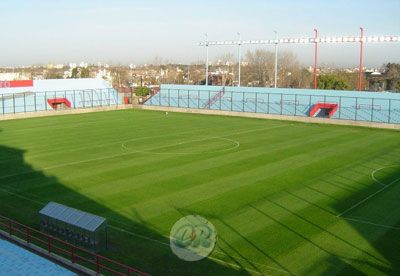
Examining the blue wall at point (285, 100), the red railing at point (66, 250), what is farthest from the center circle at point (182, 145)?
the blue wall at point (285, 100)

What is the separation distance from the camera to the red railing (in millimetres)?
14606

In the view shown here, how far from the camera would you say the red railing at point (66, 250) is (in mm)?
14606

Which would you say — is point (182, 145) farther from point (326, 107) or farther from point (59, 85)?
point (59, 85)

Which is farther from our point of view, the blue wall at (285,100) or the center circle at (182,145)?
the blue wall at (285,100)

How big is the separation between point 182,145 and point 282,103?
26241 mm

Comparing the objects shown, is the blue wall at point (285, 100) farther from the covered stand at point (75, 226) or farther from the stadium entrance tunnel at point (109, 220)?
the covered stand at point (75, 226)

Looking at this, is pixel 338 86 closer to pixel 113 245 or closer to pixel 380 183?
pixel 380 183

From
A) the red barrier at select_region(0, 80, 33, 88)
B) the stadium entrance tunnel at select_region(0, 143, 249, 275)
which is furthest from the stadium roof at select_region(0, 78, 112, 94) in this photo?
the stadium entrance tunnel at select_region(0, 143, 249, 275)

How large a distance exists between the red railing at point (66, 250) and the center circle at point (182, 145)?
49.9 feet

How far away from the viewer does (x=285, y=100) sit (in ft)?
193

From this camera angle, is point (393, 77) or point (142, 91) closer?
point (142, 91)

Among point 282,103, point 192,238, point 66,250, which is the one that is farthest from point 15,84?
point 192,238

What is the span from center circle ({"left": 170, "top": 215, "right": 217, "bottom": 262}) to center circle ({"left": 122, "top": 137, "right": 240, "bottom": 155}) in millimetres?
13703

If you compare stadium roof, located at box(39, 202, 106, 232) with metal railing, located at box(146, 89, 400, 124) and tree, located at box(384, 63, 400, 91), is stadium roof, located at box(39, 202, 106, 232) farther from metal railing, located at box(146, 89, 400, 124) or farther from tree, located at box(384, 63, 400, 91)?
tree, located at box(384, 63, 400, 91)
